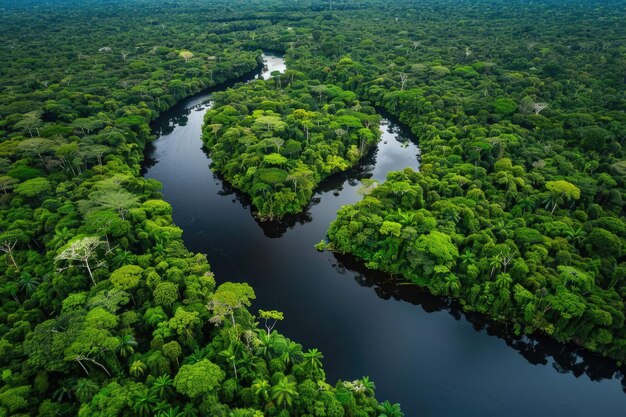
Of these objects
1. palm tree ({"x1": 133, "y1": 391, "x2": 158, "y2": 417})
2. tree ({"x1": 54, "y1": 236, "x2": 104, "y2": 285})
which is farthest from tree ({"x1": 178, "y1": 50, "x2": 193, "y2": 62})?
palm tree ({"x1": 133, "y1": 391, "x2": 158, "y2": 417})

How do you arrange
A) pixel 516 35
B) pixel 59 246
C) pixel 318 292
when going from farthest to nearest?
pixel 516 35
pixel 318 292
pixel 59 246

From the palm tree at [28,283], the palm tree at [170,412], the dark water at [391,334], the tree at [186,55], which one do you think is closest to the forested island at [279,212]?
the palm tree at [28,283]

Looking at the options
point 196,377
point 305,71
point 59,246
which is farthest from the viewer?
point 305,71

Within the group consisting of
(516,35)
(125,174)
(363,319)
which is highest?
(516,35)

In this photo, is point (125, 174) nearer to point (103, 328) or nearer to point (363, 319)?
point (103, 328)

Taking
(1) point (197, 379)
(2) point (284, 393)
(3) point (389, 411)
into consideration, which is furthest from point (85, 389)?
(3) point (389, 411)

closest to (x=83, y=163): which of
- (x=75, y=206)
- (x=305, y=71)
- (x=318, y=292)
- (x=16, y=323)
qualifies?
(x=75, y=206)
